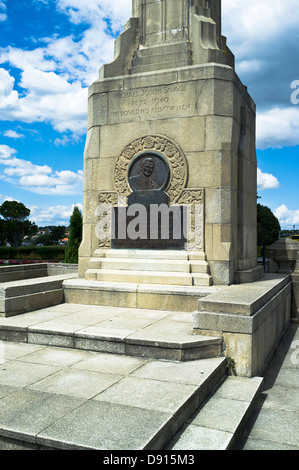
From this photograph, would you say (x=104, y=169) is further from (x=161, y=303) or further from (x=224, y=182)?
(x=161, y=303)

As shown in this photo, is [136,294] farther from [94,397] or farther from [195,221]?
[94,397]

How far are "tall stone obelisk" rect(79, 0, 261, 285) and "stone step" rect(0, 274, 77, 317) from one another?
1.20m

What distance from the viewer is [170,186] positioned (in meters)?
8.68

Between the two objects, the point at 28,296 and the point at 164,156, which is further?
the point at 164,156

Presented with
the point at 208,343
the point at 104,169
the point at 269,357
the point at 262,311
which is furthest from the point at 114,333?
A: the point at 104,169

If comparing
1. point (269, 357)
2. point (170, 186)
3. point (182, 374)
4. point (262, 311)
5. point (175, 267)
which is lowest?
point (269, 357)

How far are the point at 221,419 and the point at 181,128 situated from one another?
240 inches

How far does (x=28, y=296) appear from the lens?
759 centimetres

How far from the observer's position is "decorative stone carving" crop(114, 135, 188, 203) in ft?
28.2

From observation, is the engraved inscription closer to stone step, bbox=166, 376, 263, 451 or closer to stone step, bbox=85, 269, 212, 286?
stone step, bbox=85, 269, 212, 286

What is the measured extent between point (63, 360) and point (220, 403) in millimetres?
2036
